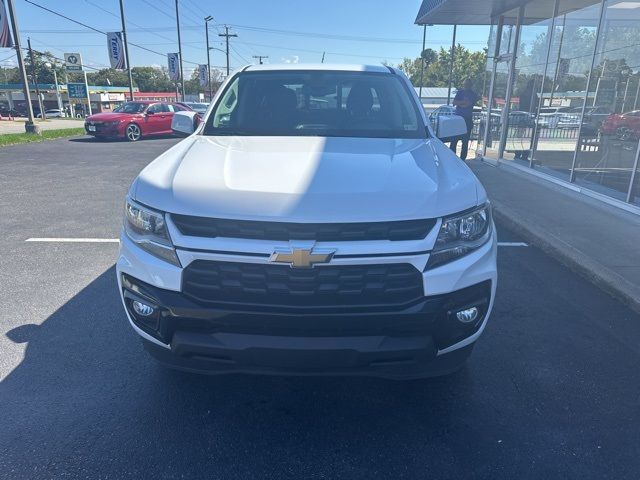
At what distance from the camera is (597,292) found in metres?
4.12

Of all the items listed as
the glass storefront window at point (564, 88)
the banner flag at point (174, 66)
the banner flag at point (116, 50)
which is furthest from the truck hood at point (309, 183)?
the banner flag at point (174, 66)

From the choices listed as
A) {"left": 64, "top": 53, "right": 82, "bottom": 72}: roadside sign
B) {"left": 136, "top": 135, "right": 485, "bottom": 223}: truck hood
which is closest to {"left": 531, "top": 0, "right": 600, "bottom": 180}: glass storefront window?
{"left": 136, "top": 135, "right": 485, "bottom": 223}: truck hood

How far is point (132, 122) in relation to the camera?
1783 cm

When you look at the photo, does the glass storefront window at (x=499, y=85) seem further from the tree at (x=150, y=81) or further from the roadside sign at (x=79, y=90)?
the tree at (x=150, y=81)

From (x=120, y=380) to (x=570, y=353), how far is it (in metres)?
2.84

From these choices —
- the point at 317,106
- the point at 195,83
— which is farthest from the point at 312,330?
the point at 195,83

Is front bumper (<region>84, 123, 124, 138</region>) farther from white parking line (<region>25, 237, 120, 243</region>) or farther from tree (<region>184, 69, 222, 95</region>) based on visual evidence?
tree (<region>184, 69, 222, 95</region>)

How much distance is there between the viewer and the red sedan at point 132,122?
17.5 metres

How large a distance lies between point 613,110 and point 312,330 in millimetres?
7961

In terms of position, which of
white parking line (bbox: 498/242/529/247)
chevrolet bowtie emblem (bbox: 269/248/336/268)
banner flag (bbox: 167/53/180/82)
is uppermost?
banner flag (bbox: 167/53/180/82)

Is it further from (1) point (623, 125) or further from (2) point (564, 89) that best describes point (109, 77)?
(1) point (623, 125)

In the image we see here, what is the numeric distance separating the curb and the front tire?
15.3 metres

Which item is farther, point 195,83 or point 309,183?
point 195,83

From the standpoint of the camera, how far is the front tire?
17734 mm
